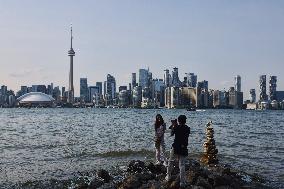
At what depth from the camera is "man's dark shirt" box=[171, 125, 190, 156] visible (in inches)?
611

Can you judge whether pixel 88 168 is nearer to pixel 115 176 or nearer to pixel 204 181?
pixel 115 176

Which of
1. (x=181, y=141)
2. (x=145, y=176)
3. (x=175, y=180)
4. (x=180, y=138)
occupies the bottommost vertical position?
(x=145, y=176)

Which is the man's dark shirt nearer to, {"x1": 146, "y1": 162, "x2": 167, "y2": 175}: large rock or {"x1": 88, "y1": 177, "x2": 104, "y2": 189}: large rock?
{"x1": 88, "y1": 177, "x2": 104, "y2": 189}: large rock

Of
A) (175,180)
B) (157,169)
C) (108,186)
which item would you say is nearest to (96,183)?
(108,186)

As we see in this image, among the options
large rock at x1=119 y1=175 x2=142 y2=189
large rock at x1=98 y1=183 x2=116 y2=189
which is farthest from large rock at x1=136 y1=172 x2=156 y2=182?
large rock at x1=98 y1=183 x2=116 y2=189

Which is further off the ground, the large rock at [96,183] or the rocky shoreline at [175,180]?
the rocky shoreline at [175,180]

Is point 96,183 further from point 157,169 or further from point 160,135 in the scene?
point 160,135

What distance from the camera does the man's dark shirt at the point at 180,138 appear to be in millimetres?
15516

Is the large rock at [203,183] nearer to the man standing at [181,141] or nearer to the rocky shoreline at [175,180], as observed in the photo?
the rocky shoreline at [175,180]

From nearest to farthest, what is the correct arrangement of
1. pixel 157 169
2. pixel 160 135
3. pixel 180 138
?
pixel 180 138 < pixel 157 169 < pixel 160 135

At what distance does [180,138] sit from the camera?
613 inches

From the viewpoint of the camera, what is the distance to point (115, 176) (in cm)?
2058

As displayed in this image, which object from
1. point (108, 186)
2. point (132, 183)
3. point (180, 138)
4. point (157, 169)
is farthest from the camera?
point (157, 169)

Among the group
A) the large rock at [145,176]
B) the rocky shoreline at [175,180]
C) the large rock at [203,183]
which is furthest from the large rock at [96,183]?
the large rock at [203,183]
